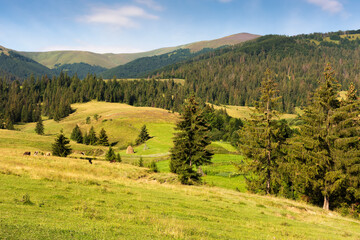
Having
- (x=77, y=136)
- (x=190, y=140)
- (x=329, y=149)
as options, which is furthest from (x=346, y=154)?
(x=77, y=136)

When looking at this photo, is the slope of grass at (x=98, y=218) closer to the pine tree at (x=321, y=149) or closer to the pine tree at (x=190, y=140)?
the pine tree at (x=321, y=149)

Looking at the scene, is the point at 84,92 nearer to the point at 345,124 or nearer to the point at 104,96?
the point at 104,96

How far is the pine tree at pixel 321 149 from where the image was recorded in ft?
102

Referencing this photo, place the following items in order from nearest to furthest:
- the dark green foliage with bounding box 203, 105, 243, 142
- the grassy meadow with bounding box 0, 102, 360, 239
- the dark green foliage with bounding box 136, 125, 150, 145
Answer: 1. the grassy meadow with bounding box 0, 102, 360, 239
2. the dark green foliage with bounding box 136, 125, 150, 145
3. the dark green foliage with bounding box 203, 105, 243, 142

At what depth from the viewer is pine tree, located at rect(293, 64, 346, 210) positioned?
31.0 m

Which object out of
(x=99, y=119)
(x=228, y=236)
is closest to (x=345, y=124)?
(x=228, y=236)

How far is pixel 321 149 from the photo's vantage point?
106ft

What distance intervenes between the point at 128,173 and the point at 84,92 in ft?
558

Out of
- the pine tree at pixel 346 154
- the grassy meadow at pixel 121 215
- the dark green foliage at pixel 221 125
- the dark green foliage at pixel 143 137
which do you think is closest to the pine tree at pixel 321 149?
the pine tree at pixel 346 154

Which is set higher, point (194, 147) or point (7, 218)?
point (7, 218)

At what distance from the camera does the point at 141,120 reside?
120 metres

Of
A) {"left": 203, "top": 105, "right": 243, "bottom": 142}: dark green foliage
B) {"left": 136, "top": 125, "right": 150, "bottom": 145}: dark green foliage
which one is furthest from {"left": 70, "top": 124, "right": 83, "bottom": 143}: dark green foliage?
{"left": 203, "top": 105, "right": 243, "bottom": 142}: dark green foliage

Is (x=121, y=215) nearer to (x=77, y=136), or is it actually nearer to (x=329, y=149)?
(x=329, y=149)

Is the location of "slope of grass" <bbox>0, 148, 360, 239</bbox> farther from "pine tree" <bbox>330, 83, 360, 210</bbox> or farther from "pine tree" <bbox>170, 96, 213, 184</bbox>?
"pine tree" <bbox>170, 96, 213, 184</bbox>
